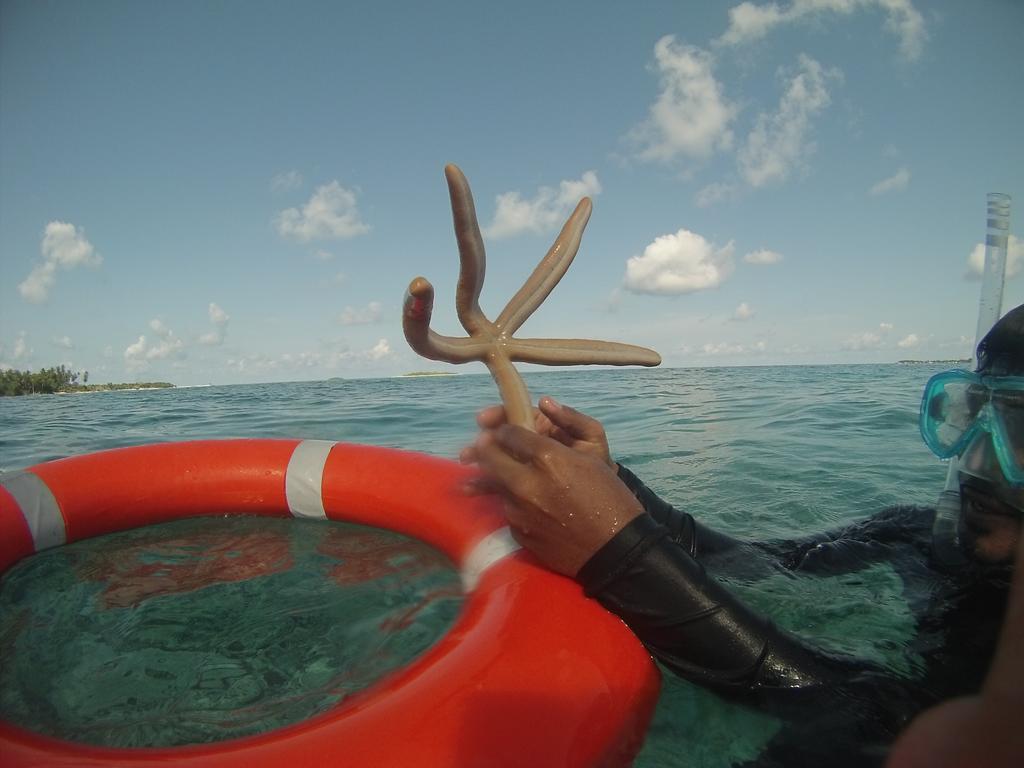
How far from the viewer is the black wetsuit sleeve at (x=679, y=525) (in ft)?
6.64

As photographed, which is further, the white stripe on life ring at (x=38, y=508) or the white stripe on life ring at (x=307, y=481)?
the white stripe on life ring at (x=307, y=481)

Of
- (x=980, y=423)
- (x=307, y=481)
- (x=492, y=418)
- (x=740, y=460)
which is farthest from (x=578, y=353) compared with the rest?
(x=740, y=460)

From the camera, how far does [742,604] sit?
144 centimetres

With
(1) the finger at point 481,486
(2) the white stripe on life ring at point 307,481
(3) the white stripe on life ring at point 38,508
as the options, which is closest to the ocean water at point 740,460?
(1) the finger at point 481,486

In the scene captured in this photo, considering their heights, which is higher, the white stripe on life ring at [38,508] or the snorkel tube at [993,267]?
the snorkel tube at [993,267]

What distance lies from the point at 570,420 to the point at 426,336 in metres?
0.53

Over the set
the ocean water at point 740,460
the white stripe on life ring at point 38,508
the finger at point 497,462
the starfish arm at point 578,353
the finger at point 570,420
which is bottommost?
the ocean water at point 740,460

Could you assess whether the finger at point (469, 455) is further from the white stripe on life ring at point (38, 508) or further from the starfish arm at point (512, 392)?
the white stripe on life ring at point (38, 508)

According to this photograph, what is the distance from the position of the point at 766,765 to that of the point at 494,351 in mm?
1197

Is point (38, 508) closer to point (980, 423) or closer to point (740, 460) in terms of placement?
point (980, 423)

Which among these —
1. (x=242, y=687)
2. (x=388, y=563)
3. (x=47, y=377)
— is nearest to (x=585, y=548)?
(x=242, y=687)

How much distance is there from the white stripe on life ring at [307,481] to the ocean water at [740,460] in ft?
6.14

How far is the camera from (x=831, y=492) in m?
4.12

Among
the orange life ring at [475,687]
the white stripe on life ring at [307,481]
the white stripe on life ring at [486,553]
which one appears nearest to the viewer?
the orange life ring at [475,687]
